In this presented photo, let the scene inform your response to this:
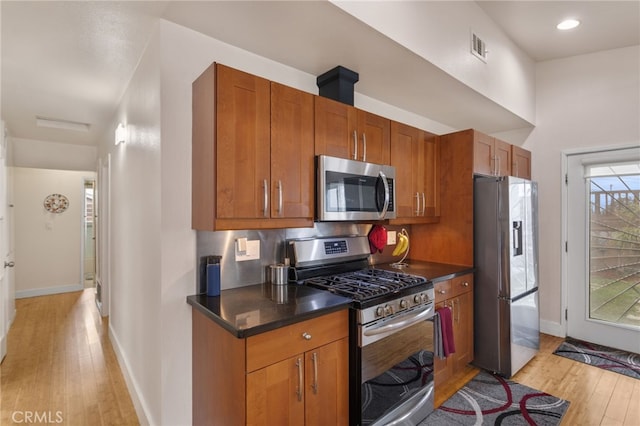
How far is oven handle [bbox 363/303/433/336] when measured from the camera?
1834mm

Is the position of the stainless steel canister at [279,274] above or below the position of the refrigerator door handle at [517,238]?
below

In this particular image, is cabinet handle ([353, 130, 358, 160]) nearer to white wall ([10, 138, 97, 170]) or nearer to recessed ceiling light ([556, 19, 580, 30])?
recessed ceiling light ([556, 19, 580, 30])

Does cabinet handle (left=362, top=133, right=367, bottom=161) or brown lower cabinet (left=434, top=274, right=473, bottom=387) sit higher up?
cabinet handle (left=362, top=133, right=367, bottom=161)

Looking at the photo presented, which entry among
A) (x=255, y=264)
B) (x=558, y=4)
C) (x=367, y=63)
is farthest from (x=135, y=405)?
(x=558, y=4)

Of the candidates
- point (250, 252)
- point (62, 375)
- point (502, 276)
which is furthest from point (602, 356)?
point (62, 375)

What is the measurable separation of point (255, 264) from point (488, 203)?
2.05 m

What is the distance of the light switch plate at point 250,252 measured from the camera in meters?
2.07

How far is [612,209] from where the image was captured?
3379 mm

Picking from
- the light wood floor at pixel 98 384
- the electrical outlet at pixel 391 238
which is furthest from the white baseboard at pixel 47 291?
the electrical outlet at pixel 391 238

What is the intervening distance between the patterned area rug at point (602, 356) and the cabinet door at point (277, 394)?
3.04m

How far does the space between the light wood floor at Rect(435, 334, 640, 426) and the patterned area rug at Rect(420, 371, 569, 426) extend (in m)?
0.07

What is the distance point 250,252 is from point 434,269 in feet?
5.31

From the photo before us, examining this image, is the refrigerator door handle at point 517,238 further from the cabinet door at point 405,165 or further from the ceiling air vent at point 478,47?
the ceiling air vent at point 478,47

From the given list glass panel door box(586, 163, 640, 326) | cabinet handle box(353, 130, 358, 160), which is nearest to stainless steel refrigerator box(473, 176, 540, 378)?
glass panel door box(586, 163, 640, 326)
